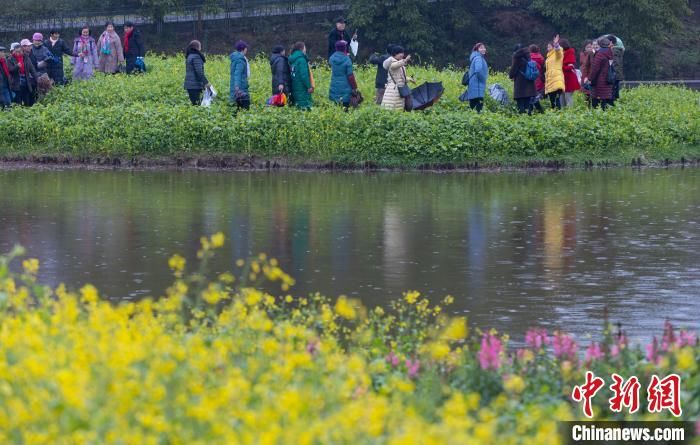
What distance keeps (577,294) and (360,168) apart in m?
12.1

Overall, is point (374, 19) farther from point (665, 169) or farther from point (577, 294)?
point (577, 294)

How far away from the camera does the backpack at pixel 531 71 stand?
26.9m

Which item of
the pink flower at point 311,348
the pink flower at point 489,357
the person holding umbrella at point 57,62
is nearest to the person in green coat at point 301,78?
the person holding umbrella at point 57,62

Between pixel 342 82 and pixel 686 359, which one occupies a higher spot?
pixel 342 82

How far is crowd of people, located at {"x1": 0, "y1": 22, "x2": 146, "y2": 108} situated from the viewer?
28.7 metres

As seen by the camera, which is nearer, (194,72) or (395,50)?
(395,50)

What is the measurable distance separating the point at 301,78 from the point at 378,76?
6.70 feet

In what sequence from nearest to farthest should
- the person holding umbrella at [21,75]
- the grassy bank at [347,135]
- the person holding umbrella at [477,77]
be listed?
the grassy bank at [347,135]
the person holding umbrella at [477,77]
the person holding umbrella at [21,75]

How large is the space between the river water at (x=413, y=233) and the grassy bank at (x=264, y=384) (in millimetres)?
1584

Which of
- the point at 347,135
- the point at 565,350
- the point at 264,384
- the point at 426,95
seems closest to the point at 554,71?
the point at 426,95

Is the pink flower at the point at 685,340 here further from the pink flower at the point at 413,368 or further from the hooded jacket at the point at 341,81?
the hooded jacket at the point at 341,81

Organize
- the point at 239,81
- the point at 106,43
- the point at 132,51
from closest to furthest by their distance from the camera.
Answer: the point at 239,81, the point at 106,43, the point at 132,51

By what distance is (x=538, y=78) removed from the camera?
28.4 m

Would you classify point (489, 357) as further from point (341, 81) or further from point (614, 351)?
point (341, 81)
